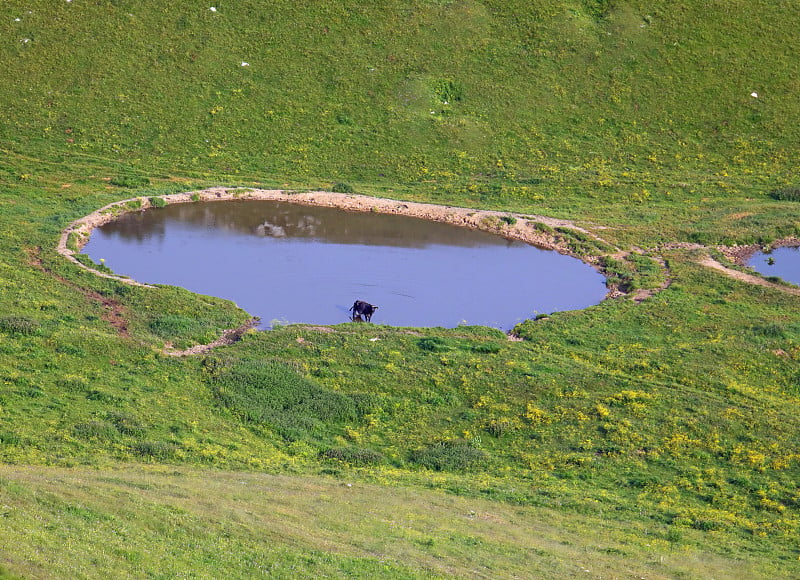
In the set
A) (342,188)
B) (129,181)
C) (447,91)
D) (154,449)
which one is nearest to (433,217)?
(342,188)

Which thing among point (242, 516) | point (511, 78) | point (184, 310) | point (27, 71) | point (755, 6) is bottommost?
point (242, 516)

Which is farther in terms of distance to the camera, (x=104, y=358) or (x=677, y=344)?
(x=677, y=344)

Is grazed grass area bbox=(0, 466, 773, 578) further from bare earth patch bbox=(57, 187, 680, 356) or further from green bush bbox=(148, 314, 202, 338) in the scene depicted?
bare earth patch bbox=(57, 187, 680, 356)

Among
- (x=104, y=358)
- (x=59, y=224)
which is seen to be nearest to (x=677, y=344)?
(x=104, y=358)

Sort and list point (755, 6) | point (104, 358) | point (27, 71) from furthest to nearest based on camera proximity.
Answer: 1. point (755, 6)
2. point (27, 71)
3. point (104, 358)

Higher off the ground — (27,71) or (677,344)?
(27,71)

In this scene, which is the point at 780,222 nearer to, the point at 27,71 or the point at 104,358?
the point at 104,358

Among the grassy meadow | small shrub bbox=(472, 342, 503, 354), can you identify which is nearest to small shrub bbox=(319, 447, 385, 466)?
the grassy meadow
